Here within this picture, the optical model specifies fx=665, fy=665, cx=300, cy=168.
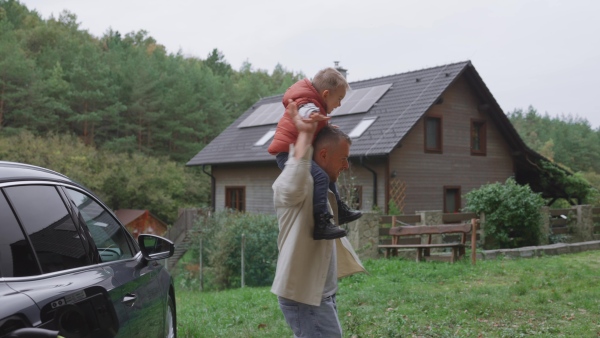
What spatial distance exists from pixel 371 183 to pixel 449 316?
51.2 ft

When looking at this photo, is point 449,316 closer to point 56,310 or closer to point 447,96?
point 56,310

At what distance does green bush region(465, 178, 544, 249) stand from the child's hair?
13.4 meters

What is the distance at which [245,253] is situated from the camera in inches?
653

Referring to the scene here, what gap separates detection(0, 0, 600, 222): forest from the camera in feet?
121

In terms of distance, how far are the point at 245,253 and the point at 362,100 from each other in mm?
11489

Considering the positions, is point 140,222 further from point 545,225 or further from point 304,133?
point 304,133

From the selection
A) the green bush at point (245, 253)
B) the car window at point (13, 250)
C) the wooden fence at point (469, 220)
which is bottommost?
the green bush at point (245, 253)

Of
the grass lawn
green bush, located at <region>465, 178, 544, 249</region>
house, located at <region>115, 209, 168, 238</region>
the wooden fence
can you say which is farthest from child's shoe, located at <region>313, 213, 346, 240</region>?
house, located at <region>115, 209, 168, 238</region>

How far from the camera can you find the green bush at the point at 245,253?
16.4 metres

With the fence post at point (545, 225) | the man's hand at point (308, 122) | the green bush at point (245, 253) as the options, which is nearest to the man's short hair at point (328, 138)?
the man's hand at point (308, 122)

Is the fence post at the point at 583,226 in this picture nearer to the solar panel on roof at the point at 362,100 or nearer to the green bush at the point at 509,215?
the green bush at the point at 509,215

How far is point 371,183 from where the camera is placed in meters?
23.2

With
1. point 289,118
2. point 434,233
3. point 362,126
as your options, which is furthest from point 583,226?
point 289,118

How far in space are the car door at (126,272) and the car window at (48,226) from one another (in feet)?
0.77
